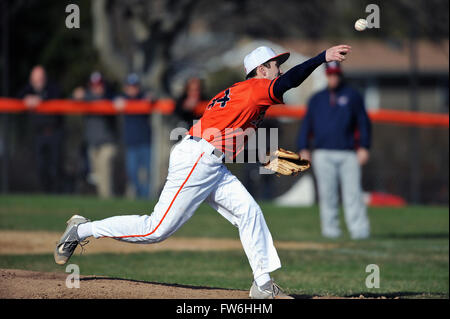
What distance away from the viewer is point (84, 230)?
701cm

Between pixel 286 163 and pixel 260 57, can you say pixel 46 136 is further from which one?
pixel 260 57

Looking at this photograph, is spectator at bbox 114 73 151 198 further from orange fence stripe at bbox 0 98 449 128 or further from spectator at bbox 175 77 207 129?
spectator at bbox 175 77 207 129

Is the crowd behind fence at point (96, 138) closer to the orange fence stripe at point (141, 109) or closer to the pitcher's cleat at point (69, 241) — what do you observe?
the orange fence stripe at point (141, 109)

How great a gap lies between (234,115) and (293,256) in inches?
170

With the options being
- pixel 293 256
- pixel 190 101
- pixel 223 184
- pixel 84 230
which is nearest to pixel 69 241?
pixel 84 230

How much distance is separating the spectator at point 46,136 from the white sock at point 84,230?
31.3 feet

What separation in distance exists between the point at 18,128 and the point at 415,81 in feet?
26.4

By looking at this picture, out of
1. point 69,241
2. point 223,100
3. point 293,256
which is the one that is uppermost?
point 223,100

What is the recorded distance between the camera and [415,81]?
708 inches

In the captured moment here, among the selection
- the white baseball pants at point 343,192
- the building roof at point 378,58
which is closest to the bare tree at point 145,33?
the white baseball pants at point 343,192

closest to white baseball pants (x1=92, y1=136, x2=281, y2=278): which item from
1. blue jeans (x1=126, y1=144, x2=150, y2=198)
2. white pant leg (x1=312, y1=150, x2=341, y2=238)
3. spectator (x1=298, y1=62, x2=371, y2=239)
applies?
spectator (x1=298, y1=62, x2=371, y2=239)

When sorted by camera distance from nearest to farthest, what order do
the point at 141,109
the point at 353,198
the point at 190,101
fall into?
the point at 353,198
the point at 190,101
the point at 141,109

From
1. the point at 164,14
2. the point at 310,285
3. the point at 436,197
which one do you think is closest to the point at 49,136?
the point at 164,14

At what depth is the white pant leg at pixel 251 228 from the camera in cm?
671
